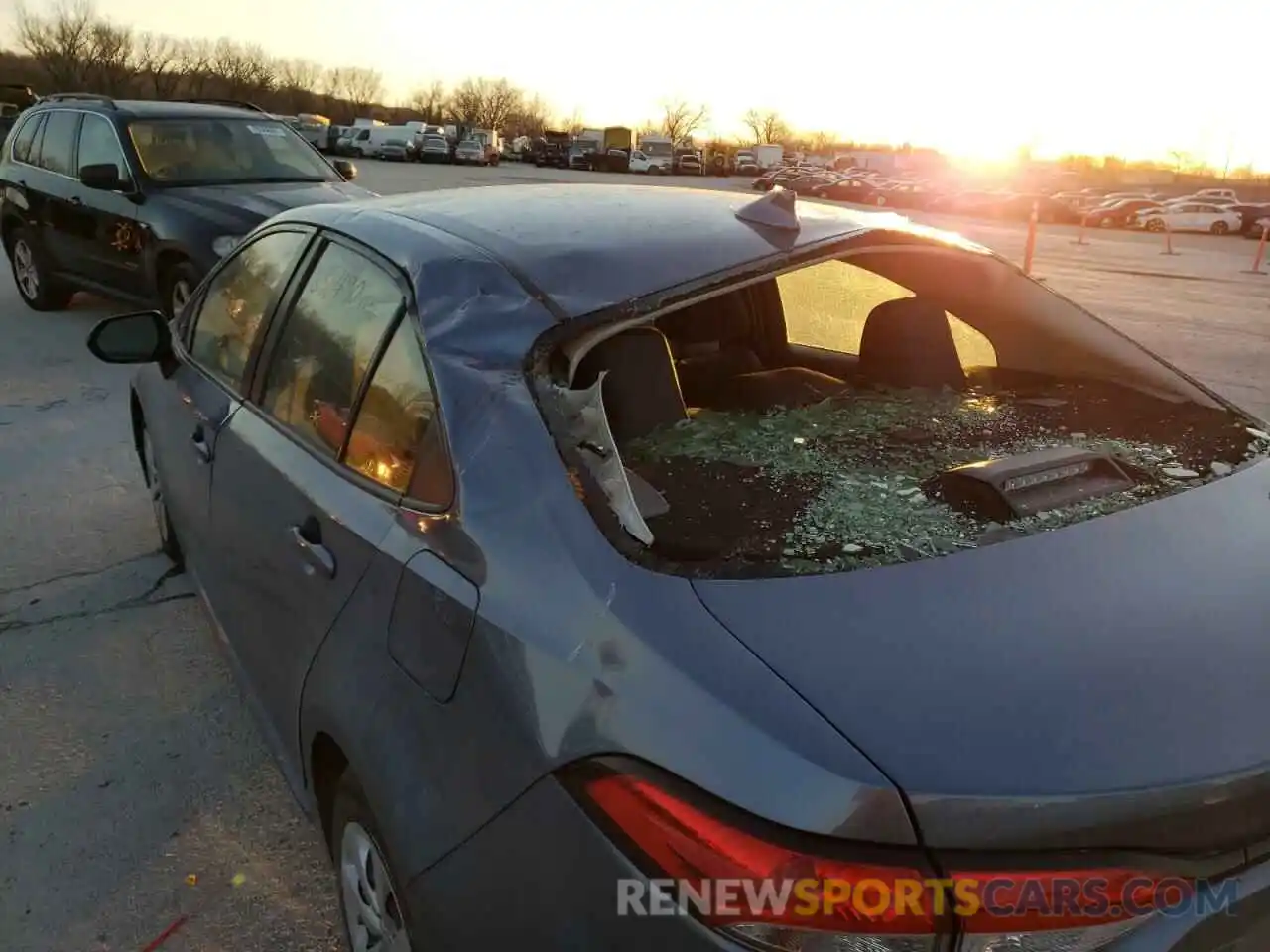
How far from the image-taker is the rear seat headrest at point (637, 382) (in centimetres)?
203

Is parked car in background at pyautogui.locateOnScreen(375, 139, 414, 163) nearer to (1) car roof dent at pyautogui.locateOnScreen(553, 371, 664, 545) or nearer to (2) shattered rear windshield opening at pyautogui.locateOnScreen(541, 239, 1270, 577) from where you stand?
(2) shattered rear windshield opening at pyautogui.locateOnScreen(541, 239, 1270, 577)

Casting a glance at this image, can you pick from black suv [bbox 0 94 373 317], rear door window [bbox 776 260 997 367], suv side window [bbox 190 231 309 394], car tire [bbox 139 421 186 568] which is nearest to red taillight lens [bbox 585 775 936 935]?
rear door window [bbox 776 260 997 367]

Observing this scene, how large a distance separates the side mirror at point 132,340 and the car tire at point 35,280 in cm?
689

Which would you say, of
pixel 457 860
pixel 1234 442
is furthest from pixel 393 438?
pixel 1234 442

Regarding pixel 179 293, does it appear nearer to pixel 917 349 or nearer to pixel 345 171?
pixel 345 171

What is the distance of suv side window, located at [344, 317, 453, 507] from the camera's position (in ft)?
5.76

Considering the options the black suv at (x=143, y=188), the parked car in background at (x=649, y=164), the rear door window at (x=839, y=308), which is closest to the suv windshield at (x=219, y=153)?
the black suv at (x=143, y=188)

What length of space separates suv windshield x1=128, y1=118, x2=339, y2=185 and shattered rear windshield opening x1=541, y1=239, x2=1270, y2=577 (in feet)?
21.0

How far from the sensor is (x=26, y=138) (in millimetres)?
9398

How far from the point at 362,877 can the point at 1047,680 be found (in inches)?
52.0

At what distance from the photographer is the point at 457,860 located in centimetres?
151

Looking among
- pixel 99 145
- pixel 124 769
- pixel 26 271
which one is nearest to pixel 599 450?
pixel 124 769

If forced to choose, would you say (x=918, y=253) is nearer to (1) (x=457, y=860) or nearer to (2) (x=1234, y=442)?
(2) (x=1234, y=442)

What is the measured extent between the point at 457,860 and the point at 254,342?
1701 mm
